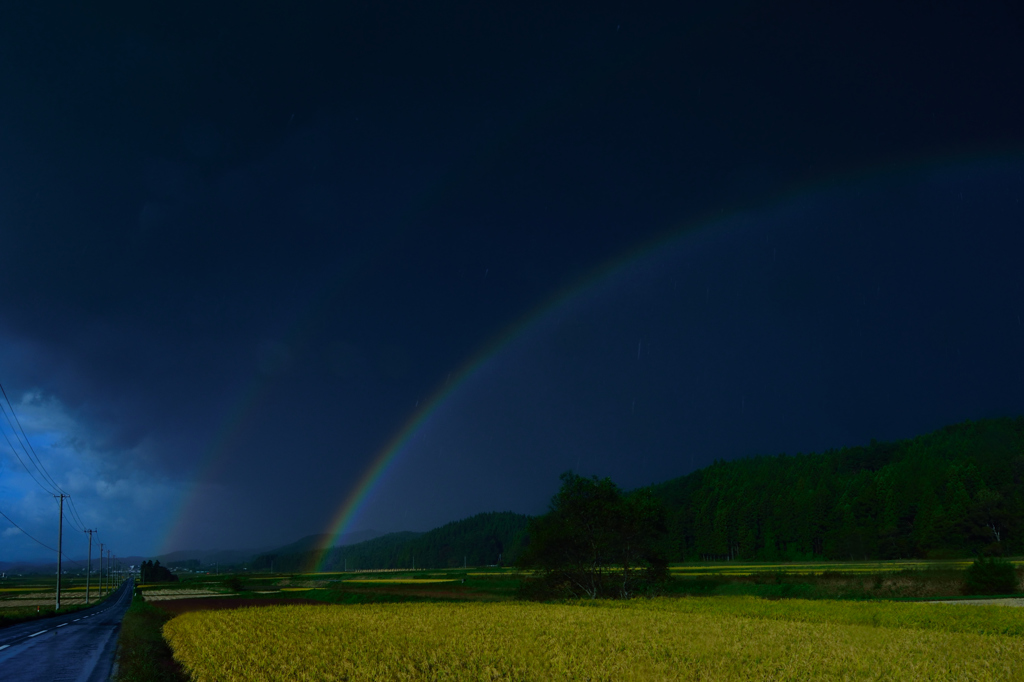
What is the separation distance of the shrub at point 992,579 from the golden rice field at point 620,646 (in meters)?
24.4

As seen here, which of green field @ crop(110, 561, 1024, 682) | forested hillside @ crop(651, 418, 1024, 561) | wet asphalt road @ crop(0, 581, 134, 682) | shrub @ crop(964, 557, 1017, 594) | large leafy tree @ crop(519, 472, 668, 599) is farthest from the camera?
forested hillside @ crop(651, 418, 1024, 561)

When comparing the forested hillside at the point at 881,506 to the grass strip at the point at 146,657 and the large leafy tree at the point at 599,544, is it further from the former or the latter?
the grass strip at the point at 146,657

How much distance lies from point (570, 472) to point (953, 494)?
112 m

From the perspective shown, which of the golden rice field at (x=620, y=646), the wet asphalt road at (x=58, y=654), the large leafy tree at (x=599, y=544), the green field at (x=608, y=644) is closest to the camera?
the golden rice field at (x=620, y=646)

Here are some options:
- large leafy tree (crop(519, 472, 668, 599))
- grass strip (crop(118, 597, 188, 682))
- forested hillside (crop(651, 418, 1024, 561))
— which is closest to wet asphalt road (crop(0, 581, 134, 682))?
grass strip (crop(118, 597, 188, 682))

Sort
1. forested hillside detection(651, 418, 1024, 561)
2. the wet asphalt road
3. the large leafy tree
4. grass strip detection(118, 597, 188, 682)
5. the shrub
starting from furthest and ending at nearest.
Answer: forested hillside detection(651, 418, 1024, 561) → the large leafy tree → the shrub → the wet asphalt road → grass strip detection(118, 597, 188, 682)

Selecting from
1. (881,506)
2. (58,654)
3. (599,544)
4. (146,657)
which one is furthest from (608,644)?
(881,506)

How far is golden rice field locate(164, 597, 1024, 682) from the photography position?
53.4 feet

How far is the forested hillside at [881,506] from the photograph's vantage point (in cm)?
12562

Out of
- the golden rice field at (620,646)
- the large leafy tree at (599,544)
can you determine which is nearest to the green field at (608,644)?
the golden rice field at (620,646)

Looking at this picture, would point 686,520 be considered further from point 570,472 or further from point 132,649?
point 132,649

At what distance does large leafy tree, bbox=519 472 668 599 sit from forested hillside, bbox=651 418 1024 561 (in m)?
56.4

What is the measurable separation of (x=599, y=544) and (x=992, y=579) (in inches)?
1200

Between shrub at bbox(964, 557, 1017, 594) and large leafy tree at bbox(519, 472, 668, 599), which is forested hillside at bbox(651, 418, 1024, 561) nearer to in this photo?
large leafy tree at bbox(519, 472, 668, 599)
